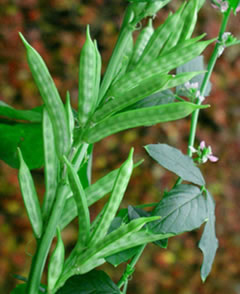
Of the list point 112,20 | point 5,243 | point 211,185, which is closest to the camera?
point 5,243

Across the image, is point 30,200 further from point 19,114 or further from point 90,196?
point 19,114

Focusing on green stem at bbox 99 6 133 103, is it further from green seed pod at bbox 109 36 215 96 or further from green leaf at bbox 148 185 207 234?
green leaf at bbox 148 185 207 234

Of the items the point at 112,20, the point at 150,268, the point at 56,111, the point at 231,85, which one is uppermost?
the point at 56,111

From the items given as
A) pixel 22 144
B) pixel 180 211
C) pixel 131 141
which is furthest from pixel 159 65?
pixel 131 141

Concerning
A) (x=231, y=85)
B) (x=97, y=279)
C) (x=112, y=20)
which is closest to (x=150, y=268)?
(x=231, y=85)

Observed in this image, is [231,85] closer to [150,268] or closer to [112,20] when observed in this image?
[112,20]

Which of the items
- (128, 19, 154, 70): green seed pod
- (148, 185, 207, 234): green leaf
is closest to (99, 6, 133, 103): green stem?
(128, 19, 154, 70): green seed pod
